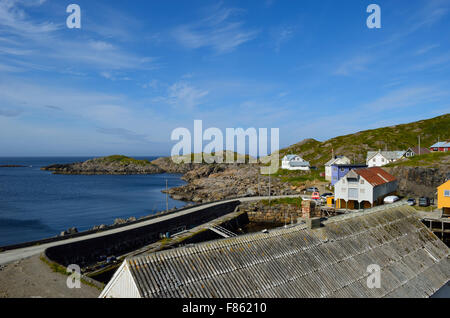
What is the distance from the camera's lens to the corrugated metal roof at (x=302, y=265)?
11.3 meters

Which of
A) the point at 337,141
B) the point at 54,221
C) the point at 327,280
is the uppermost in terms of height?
the point at 337,141

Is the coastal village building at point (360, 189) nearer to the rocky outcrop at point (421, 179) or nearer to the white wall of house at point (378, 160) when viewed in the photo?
the rocky outcrop at point (421, 179)

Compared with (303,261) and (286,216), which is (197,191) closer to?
(286,216)

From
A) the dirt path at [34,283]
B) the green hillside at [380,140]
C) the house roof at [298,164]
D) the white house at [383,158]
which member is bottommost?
the dirt path at [34,283]

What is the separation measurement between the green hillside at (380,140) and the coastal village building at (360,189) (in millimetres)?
74606

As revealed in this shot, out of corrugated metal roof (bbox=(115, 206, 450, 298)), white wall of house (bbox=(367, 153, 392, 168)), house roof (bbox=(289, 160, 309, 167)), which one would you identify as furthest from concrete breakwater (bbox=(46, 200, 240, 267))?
white wall of house (bbox=(367, 153, 392, 168))

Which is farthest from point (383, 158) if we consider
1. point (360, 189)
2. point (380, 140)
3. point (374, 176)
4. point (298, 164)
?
point (360, 189)

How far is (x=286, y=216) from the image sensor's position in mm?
53125

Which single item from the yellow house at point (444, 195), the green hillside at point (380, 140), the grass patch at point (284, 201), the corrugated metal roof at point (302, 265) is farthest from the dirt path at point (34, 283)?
the green hillside at point (380, 140)

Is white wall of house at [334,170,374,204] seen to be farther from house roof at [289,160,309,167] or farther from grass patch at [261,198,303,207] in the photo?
house roof at [289,160,309,167]

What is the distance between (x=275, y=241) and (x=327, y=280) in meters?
2.83

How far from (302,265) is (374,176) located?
36.1 meters

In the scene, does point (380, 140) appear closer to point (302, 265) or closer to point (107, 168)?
point (302, 265)
